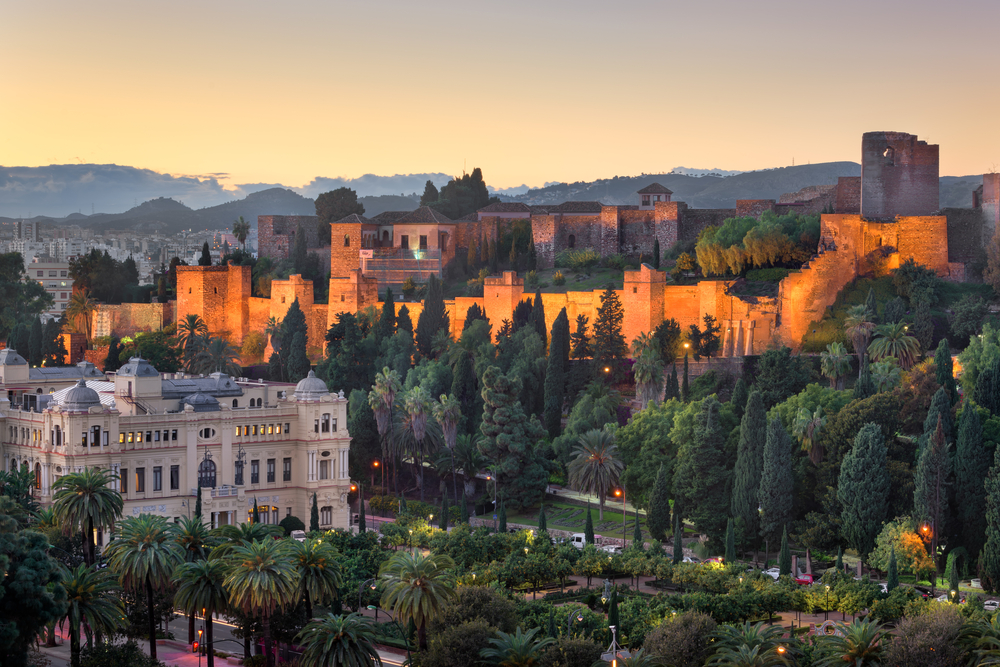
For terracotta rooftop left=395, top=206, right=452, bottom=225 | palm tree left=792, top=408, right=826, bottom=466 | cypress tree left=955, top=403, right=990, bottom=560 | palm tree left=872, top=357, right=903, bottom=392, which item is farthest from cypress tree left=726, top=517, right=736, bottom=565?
terracotta rooftop left=395, top=206, right=452, bottom=225

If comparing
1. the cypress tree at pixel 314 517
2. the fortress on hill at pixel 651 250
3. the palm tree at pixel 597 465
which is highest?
the fortress on hill at pixel 651 250

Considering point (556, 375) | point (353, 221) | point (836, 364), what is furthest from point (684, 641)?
point (353, 221)

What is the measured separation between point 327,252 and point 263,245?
470 centimetres

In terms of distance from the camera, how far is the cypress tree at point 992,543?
4650 centimetres

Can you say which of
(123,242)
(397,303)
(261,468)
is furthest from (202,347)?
(123,242)

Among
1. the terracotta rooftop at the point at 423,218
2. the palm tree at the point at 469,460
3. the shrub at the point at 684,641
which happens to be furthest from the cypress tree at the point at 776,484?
the terracotta rooftop at the point at 423,218

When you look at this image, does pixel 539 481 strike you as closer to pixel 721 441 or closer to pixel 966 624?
pixel 721 441

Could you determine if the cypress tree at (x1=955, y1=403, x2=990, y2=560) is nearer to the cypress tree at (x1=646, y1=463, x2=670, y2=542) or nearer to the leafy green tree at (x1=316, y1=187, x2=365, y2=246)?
the cypress tree at (x1=646, y1=463, x2=670, y2=542)

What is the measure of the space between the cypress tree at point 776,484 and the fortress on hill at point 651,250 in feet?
45.7

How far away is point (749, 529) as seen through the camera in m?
52.3

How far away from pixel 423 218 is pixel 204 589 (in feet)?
155

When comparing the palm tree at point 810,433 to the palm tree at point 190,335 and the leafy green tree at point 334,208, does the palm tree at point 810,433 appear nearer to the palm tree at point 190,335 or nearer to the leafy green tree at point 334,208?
the palm tree at point 190,335

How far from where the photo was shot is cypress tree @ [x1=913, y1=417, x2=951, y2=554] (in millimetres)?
48781

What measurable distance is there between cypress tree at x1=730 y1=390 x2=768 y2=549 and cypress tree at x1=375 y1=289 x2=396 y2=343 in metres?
25.6
